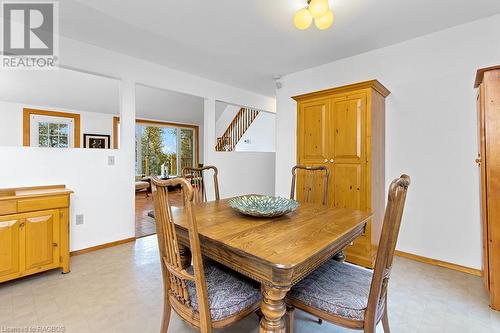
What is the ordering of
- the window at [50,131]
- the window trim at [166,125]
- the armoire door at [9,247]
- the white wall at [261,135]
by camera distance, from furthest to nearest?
the window trim at [166,125]
the white wall at [261,135]
the window at [50,131]
the armoire door at [9,247]

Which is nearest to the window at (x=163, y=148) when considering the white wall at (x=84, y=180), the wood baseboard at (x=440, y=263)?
the white wall at (x=84, y=180)

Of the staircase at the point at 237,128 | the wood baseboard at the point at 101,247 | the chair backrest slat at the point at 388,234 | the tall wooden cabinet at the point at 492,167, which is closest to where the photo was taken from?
the chair backrest slat at the point at 388,234

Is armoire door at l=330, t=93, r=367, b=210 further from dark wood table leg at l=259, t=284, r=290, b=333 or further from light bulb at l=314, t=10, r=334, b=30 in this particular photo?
dark wood table leg at l=259, t=284, r=290, b=333

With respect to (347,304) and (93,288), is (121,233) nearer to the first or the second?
(93,288)

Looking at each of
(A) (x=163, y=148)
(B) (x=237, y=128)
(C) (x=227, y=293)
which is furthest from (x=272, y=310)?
(A) (x=163, y=148)

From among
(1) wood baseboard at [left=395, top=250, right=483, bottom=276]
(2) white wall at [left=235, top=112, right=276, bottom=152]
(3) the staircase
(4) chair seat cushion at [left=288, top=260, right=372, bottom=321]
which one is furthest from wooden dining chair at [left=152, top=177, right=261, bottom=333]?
(3) the staircase

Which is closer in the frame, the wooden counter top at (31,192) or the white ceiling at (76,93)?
the wooden counter top at (31,192)

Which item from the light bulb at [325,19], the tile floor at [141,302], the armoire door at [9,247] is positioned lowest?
the tile floor at [141,302]

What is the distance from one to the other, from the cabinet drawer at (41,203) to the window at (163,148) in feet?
18.4

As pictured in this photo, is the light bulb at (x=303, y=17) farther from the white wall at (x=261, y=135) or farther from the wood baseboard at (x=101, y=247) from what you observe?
the white wall at (x=261, y=135)

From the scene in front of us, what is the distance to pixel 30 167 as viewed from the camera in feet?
8.29

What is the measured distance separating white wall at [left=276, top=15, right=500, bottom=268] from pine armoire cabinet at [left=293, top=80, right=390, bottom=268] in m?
0.24

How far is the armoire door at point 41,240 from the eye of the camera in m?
2.10

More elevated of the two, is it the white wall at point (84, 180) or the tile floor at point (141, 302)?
the white wall at point (84, 180)
